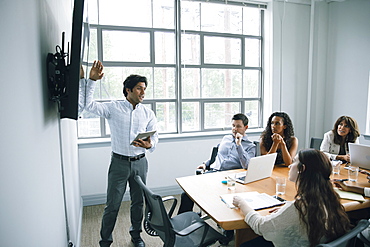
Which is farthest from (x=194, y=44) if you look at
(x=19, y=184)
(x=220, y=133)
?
(x=19, y=184)

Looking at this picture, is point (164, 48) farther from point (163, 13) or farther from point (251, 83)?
point (251, 83)

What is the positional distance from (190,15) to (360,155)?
303cm

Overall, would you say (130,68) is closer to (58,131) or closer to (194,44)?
(194,44)

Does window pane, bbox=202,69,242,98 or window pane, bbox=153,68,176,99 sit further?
window pane, bbox=202,69,242,98

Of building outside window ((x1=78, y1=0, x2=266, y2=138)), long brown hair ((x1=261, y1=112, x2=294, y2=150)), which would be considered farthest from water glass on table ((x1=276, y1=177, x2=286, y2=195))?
building outside window ((x1=78, y1=0, x2=266, y2=138))

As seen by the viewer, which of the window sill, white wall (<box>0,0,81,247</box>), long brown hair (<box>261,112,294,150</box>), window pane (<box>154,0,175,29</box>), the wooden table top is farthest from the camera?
window pane (<box>154,0,175,29</box>)

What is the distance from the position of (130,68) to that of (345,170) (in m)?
3.05

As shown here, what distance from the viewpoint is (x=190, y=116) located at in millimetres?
4379

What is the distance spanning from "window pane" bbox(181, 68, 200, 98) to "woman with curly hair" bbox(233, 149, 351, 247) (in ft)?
9.63

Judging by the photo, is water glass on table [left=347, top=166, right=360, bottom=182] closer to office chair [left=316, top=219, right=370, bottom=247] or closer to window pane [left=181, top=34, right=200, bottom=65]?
office chair [left=316, top=219, right=370, bottom=247]

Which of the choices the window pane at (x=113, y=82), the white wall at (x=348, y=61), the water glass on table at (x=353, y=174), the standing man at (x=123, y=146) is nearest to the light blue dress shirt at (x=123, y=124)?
the standing man at (x=123, y=146)

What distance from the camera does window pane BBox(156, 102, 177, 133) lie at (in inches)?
165

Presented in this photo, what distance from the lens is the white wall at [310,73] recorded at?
13.4ft

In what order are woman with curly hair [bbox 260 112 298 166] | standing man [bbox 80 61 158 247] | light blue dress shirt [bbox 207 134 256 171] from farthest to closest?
woman with curly hair [bbox 260 112 298 166] → light blue dress shirt [bbox 207 134 256 171] → standing man [bbox 80 61 158 247]
